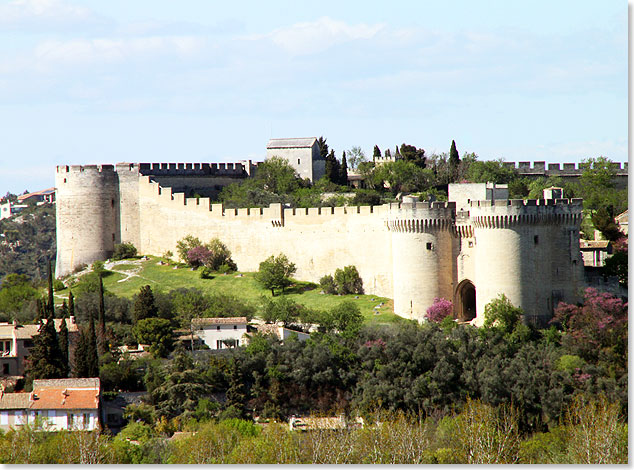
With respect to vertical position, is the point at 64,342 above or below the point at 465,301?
below

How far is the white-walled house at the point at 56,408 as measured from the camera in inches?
1593

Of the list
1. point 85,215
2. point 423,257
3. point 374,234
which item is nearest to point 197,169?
point 85,215

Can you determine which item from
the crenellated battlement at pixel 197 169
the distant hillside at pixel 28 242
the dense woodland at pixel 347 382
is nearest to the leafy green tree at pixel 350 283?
the dense woodland at pixel 347 382

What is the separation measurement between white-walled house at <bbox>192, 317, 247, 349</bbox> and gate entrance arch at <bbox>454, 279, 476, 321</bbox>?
24.6ft

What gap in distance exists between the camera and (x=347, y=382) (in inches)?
1720

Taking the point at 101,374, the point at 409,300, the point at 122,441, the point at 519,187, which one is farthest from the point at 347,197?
the point at 122,441

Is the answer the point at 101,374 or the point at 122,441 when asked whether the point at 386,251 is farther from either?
the point at 122,441

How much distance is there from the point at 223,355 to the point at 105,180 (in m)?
19.1

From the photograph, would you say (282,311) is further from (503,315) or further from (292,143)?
(292,143)

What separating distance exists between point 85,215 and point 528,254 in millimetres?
23595

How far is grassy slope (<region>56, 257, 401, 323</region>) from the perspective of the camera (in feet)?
166

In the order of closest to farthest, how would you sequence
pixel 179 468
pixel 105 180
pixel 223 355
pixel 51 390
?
1. pixel 179 468
2. pixel 51 390
3. pixel 223 355
4. pixel 105 180

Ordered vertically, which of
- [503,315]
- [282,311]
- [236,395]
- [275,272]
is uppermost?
[275,272]

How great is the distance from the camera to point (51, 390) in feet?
137
